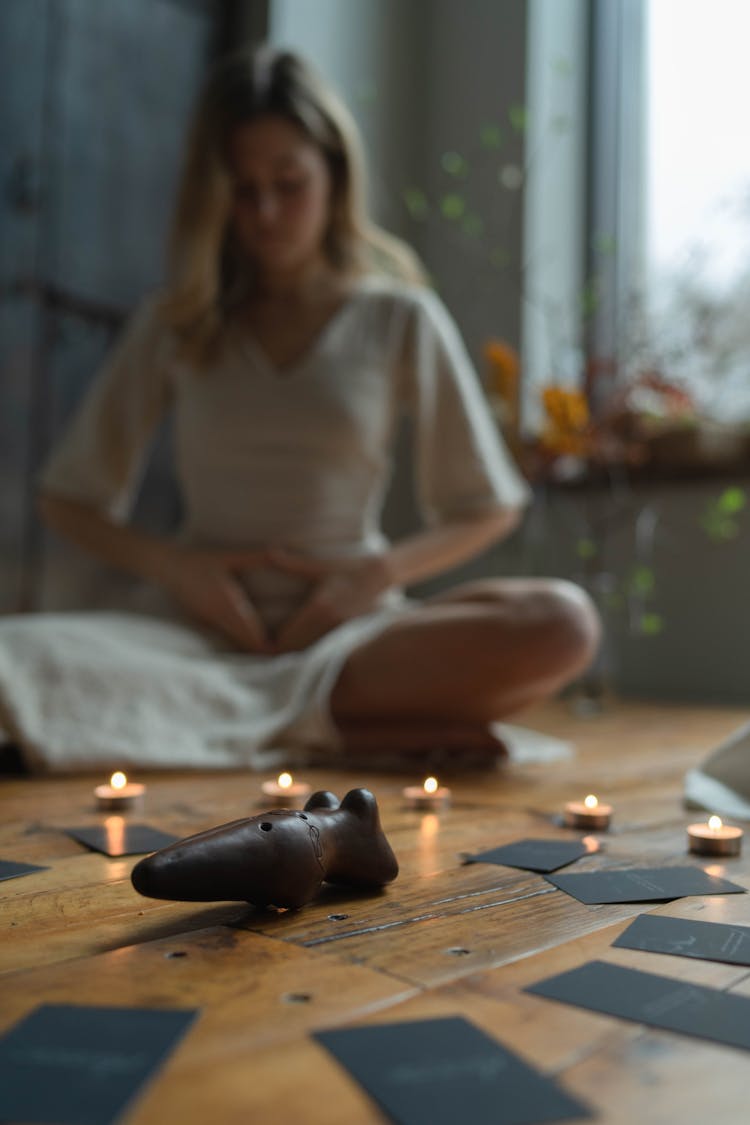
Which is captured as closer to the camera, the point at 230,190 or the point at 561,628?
the point at 561,628

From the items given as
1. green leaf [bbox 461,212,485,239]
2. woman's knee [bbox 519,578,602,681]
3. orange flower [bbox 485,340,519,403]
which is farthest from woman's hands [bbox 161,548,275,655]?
green leaf [bbox 461,212,485,239]

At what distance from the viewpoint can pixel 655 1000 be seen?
63cm

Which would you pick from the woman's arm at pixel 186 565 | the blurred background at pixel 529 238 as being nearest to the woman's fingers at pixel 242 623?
the woman's arm at pixel 186 565

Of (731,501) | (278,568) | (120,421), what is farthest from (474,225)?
(278,568)

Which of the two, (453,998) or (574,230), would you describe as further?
(574,230)

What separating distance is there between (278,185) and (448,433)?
53 centimetres

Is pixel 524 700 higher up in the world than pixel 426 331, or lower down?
lower down

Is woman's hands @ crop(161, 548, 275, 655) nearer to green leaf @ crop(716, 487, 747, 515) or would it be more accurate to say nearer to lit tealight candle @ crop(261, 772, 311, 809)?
Result: lit tealight candle @ crop(261, 772, 311, 809)

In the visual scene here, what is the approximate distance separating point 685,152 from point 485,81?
0.62 m

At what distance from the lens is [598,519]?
2.93 m

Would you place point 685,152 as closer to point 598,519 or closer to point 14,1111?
point 598,519

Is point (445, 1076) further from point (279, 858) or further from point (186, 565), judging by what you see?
point (186, 565)

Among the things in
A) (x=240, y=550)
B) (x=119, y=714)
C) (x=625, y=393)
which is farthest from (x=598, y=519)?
(x=119, y=714)

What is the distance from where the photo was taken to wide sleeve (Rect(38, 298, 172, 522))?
201 cm
